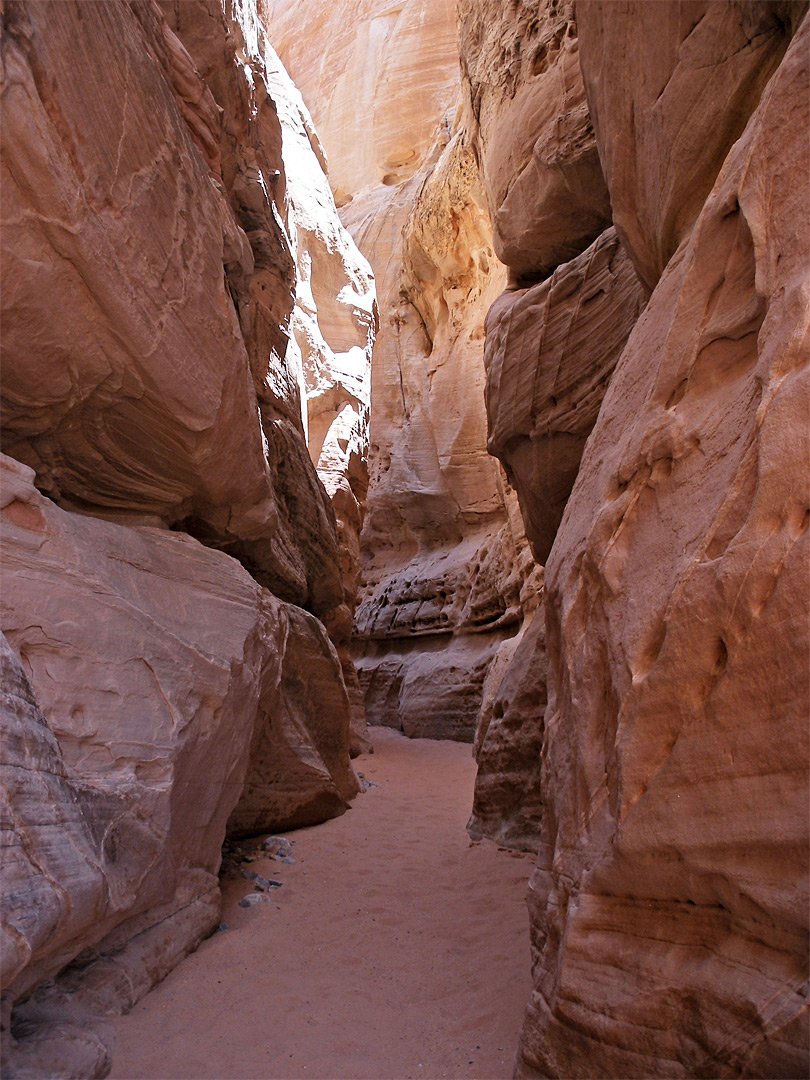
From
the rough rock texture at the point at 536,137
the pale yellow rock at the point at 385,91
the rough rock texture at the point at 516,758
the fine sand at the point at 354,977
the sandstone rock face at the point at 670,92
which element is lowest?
the fine sand at the point at 354,977

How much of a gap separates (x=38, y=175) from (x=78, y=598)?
2162mm

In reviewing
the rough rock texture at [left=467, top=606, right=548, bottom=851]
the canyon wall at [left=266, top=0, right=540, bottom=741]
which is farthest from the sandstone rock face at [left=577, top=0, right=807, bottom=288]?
the canyon wall at [left=266, top=0, right=540, bottom=741]

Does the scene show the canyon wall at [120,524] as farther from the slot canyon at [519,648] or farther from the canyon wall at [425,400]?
the canyon wall at [425,400]

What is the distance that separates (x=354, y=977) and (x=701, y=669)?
2.87m

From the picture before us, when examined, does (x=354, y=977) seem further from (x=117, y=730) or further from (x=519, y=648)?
(x=519, y=648)

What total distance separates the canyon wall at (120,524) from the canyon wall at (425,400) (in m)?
6.19

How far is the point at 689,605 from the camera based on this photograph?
2541 millimetres

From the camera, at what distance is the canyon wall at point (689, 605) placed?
220cm

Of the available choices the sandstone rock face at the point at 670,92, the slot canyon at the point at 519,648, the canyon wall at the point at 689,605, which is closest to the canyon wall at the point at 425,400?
the slot canyon at the point at 519,648

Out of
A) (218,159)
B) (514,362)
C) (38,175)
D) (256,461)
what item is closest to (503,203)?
(514,362)

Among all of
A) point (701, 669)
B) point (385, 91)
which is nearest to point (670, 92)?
point (701, 669)

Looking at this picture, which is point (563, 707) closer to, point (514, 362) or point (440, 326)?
point (514, 362)

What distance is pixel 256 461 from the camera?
609 cm

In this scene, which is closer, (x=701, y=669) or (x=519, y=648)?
(x=701, y=669)
